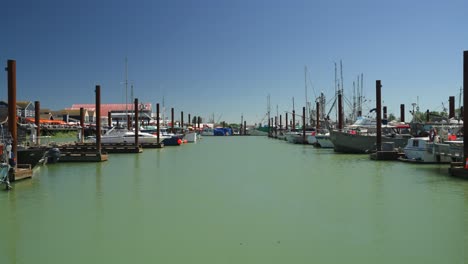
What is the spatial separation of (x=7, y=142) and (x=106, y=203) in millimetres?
8042

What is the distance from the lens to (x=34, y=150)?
24891mm

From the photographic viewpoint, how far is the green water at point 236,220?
384 inches

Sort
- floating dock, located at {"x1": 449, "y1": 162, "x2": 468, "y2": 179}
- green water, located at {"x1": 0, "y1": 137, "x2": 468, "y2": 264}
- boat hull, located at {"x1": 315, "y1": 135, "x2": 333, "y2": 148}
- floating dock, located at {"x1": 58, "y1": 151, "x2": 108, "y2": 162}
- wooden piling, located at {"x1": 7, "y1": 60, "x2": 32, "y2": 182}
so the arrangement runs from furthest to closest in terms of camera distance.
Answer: boat hull, located at {"x1": 315, "y1": 135, "x2": 333, "y2": 148} → floating dock, located at {"x1": 58, "y1": 151, "x2": 108, "y2": 162} → floating dock, located at {"x1": 449, "y1": 162, "x2": 468, "y2": 179} → wooden piling, located at {"x1": 7, "y1": 60, "x2": 32, "y2": 182} → green water, located at {"x1": 0, "y1": 137, "x2": 468, "y2": 264}

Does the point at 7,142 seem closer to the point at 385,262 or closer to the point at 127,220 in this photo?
the point at 127,220

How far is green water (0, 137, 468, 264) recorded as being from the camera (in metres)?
9.75

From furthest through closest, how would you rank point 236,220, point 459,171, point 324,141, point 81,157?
point 324,141 < point 81,157 < point 459,171 < point 236,220

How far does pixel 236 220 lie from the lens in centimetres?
1308

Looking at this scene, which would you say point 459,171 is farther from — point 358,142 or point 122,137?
point 122,137

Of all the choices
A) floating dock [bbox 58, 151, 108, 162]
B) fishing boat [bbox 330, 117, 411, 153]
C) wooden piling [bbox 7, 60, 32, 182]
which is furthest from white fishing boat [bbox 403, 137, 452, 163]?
wooden piling [bbox 7, 60, 32, 182]

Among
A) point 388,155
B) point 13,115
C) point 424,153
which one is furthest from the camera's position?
point 388,155

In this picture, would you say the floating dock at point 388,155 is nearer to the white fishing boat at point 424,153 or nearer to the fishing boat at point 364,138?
the white fishing boat at point 424,153

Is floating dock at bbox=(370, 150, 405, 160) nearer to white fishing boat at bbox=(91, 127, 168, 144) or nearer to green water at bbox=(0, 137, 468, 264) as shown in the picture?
green water at bbox=(0, 137, 468, 264)

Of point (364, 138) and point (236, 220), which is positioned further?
point (364, 138)

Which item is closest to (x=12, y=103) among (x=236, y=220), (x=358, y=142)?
(x=236, y=220)
